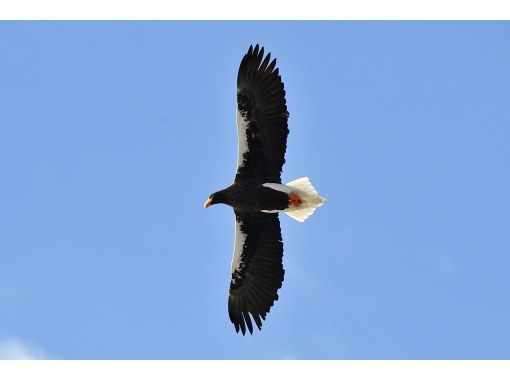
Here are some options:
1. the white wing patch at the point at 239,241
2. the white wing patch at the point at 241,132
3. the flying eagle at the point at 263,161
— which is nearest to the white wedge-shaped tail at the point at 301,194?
the flying eagle at the point at 263,161

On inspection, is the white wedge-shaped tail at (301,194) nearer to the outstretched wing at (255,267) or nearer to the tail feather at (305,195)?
the tail feather at (305,195)

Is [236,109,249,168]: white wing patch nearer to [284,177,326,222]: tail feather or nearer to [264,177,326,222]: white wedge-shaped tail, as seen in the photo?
[264,177,326,222]: white wedge-shaped tail

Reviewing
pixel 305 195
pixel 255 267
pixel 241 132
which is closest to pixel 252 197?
pixel 305 195

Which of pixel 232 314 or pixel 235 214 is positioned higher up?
pixel 235 214

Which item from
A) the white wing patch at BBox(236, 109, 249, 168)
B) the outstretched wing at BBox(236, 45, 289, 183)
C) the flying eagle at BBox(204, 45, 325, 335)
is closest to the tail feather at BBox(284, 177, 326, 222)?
the flying eagle at BBox(204, 45, 325, 335)

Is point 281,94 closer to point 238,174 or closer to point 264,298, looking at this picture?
point 238,174
